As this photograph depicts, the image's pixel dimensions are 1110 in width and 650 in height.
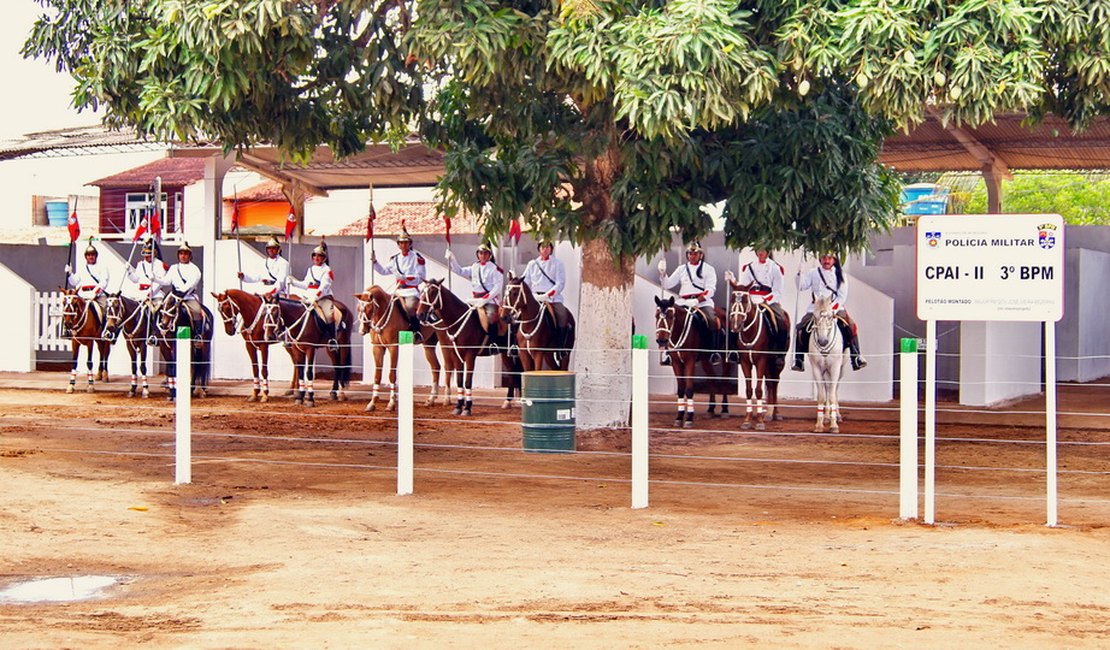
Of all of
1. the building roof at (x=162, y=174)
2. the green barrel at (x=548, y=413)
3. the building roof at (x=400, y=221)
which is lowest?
the green barrel at (x=548, y=413)

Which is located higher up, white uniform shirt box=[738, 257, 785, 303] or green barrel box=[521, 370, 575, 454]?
white uniform shirt box=[738, 257, 785, 303]

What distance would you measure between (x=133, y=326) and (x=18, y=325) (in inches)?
198

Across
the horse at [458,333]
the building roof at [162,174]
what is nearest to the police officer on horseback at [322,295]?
the horse at [458,333]

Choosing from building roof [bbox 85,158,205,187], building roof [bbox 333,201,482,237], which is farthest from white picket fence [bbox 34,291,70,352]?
building roof [bbox 85,158,205,187]

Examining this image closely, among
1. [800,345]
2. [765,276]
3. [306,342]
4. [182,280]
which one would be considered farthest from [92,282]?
[800,345]

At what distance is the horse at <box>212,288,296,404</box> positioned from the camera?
19391 mm

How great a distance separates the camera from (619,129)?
13.2 meters

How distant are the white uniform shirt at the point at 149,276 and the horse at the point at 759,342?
8867 millimetres

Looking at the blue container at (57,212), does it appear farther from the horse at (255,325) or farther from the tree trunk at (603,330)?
the tree trunk at (603,330)

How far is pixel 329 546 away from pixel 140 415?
964 cm

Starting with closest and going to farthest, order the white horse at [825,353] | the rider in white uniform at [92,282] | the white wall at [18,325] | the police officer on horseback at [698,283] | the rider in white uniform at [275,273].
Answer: the white horse at [825,353] → the police officer on horseback at [698,283] → the rider in white uniform at [275,273] → the rider in white uniform at [92,282] → the white wall at [18,325]

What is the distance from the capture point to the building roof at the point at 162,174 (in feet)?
139

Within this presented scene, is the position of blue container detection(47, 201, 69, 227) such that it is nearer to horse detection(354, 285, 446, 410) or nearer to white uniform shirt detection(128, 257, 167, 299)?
white uniform shirt detection(128, 257, 167, 299)

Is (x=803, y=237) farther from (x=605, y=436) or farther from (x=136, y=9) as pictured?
(x=136, y=9)
